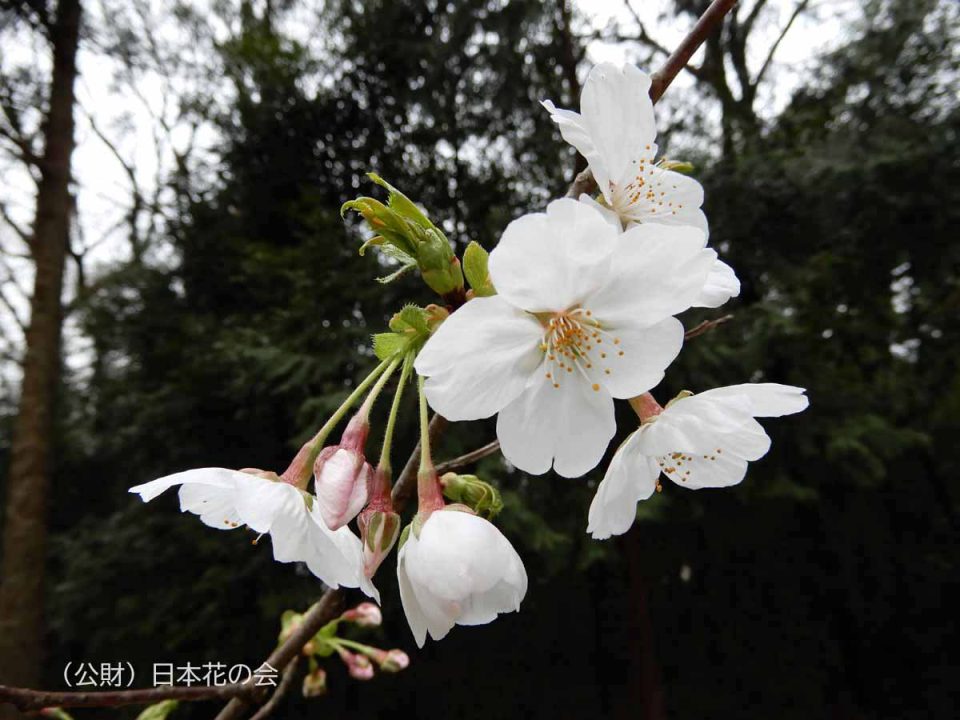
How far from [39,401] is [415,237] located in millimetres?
3387

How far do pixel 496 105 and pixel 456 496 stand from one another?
373cm

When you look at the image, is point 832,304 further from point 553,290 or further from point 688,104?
point 553,290

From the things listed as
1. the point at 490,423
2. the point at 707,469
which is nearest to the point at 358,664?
the point at 707,469

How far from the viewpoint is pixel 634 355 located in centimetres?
44

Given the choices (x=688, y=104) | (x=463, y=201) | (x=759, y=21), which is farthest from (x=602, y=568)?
(x=759, y=21)

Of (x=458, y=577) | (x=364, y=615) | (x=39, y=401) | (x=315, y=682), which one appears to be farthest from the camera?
(x=39, y=401)

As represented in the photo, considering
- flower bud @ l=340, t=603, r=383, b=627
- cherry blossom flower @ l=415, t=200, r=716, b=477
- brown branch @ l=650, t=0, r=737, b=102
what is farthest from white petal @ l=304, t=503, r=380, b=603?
flower bud @ l=340, t=603, r=383, b=627

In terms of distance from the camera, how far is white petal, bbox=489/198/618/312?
1.29 feet

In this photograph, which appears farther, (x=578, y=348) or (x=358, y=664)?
(x=358, y=664)

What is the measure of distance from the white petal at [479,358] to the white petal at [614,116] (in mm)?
141

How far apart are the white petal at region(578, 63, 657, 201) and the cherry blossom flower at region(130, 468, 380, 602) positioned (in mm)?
321

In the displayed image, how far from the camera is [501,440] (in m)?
0.42

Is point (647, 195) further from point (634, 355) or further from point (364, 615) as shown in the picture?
point (364, 615)

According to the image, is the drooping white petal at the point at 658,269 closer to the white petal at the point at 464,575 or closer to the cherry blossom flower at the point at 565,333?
the cherry blossom flower at the point at 565,333
